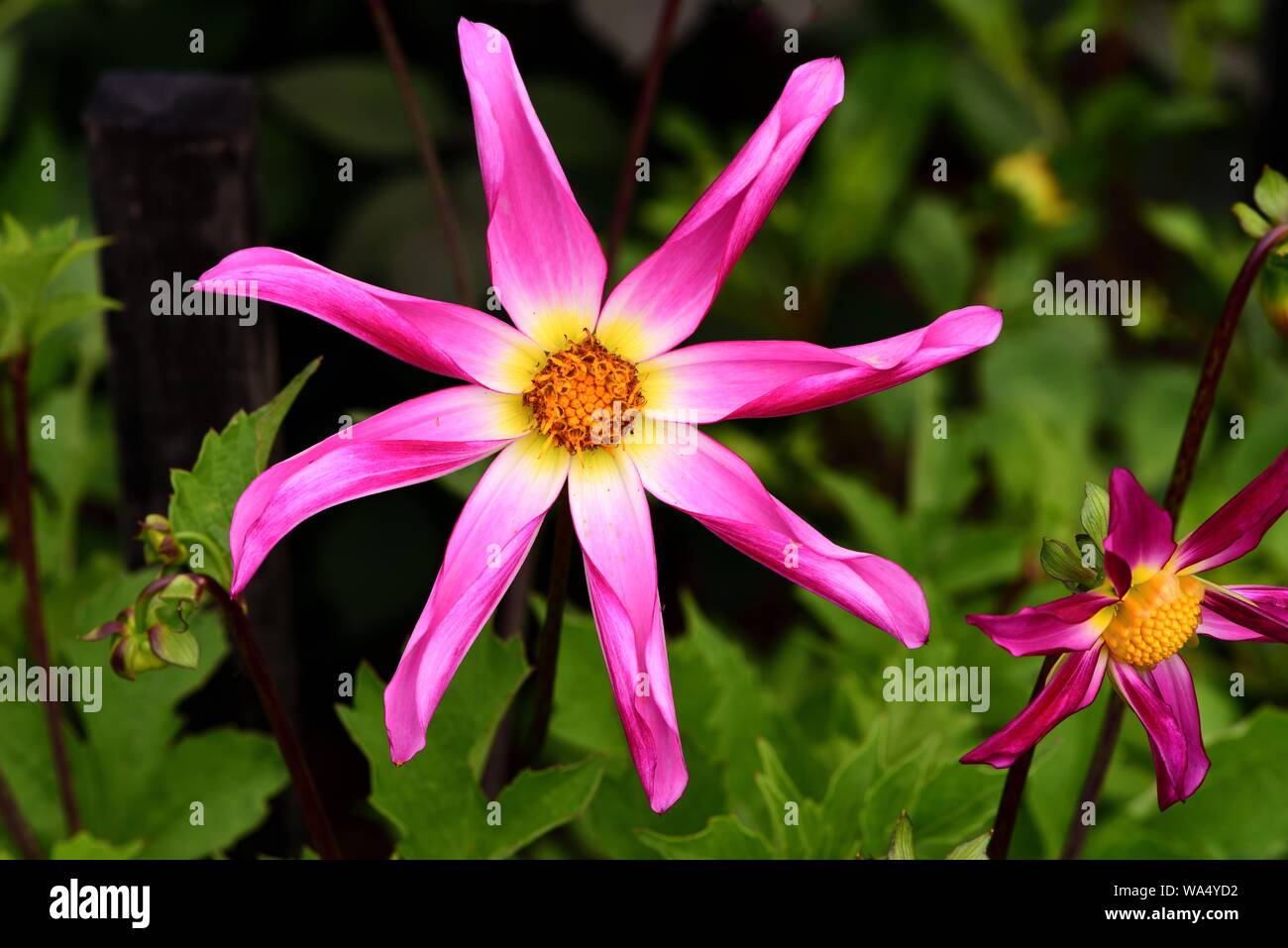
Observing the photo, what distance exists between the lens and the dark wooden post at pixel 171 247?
0.89m

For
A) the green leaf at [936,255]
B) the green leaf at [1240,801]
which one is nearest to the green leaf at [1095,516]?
the green leaf at [1240,801]

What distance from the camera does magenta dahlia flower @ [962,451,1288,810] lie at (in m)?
0.58

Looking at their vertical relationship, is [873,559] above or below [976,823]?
above

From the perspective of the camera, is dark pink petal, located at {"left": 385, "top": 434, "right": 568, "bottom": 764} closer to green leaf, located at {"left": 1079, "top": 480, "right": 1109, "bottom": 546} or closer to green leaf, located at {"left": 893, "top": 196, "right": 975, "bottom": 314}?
green leaf, located at {"left": 1079, "top": 480, "right": 1109, "bottom": 546}

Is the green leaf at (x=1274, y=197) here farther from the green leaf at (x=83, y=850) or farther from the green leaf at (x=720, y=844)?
the green leaf at (x=83, y=850)

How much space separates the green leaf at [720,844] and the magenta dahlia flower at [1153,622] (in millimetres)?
225

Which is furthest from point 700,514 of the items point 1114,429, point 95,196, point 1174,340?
point 1174,340

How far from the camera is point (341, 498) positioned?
1.86 ft

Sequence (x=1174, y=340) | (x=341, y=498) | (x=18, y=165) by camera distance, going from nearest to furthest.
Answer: (x=341, y=498) → (x=18, y=165) → (x=1174, y=340)

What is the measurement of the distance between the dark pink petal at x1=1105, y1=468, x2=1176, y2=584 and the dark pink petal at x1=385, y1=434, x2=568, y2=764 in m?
0.26

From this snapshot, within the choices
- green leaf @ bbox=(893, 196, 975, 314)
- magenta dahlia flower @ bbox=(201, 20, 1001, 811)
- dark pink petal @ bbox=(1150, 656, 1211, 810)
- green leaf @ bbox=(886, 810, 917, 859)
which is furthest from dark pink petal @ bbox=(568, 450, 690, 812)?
green leaf @ bbox=(893, 196, 975, 314)

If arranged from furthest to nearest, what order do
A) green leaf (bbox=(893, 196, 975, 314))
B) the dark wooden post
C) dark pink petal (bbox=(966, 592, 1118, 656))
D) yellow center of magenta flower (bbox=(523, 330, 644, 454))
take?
green leaf (bbox=(893, 196, 975, 314)) < the dark wooden post < yellow center of magenta flower (bbox=(523, 330, 644, 454)) < dark pink petal (bbox=(966, 592, 1118, 656))

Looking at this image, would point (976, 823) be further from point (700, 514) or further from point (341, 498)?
point (341, 498)
